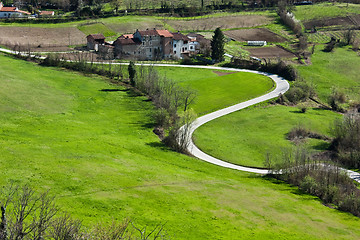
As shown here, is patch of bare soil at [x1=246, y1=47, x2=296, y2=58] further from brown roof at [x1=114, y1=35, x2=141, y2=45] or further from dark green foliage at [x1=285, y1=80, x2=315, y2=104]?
brown roof at [x1=114, y1=35, x2=141, y2=45]

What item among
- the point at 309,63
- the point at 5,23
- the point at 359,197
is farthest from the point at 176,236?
the point at 5,23

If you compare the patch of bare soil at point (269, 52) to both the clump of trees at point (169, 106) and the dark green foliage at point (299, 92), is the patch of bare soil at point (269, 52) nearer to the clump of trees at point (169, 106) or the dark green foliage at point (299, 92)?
the dark green foliage at point (299, 92)

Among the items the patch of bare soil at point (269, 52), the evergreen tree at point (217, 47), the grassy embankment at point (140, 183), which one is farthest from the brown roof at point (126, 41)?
the grassy embankment at point (140, 183)

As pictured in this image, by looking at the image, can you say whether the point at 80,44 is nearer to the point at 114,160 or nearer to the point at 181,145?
the point at 181,145

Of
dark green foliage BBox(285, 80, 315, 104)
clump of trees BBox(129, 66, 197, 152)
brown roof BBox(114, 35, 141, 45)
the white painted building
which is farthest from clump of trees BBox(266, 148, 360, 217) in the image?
the white painted building

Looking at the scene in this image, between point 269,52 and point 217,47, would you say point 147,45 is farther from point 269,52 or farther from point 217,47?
point 269,52
